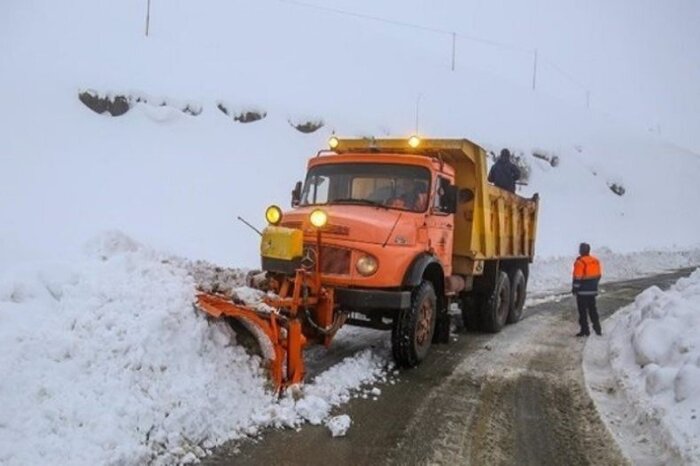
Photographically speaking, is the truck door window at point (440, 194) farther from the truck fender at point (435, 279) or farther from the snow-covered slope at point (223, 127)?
the snow-covered slope at point (223, 127)

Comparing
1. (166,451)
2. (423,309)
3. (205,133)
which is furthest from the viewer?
(205,133)

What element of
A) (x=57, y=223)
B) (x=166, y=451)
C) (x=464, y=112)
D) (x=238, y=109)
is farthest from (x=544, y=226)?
(x=166, y=451)

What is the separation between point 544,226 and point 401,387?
76.3ft

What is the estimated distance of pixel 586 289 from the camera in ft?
31.5

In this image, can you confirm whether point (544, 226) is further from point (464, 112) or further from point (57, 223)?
point (57, 223)

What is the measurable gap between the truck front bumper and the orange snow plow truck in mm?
11

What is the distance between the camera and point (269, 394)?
5395 millimetres

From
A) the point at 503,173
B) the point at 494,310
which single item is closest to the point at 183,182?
the point at 503,173

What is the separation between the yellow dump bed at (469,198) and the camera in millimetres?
8430

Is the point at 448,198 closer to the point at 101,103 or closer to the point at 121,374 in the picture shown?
the point at 121,374

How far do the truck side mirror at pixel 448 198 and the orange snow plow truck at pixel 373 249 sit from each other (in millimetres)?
12

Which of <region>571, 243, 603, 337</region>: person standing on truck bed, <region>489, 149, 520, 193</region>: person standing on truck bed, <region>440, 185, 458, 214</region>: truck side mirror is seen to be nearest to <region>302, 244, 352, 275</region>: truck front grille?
<region>440, 185, 458, 214</region>: truck side mirror

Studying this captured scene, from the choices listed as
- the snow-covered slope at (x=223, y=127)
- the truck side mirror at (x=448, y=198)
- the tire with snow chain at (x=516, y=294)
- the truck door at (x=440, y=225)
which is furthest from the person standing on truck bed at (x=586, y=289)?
the snow-covered slope at (x=223, y=127)

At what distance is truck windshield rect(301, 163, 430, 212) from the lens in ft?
24.5
